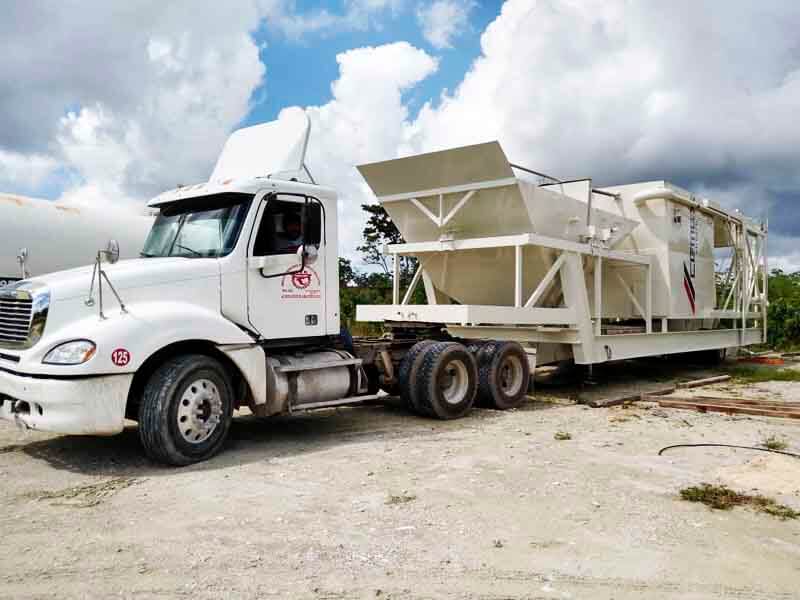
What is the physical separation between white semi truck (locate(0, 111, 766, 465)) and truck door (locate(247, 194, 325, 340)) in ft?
0.06

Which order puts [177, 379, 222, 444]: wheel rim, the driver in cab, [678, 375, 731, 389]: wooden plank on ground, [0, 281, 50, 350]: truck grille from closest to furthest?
[0, 281, 50, 350]: truck grille → [177, 379, 222, 444]: wheel rim → the driver in cab → [678, 375, 731, 389]: wooden plank on ground

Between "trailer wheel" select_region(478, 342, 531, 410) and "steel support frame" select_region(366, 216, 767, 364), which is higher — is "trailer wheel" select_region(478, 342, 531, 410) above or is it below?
below

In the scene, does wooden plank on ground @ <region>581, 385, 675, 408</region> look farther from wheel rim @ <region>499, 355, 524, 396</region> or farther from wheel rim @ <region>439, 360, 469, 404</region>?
wheel rim @ <region>439, 360, 469, 404</region>

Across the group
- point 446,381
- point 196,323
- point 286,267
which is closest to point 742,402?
point 446,381

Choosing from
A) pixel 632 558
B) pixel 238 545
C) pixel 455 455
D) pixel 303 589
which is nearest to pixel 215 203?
pixel 455 455

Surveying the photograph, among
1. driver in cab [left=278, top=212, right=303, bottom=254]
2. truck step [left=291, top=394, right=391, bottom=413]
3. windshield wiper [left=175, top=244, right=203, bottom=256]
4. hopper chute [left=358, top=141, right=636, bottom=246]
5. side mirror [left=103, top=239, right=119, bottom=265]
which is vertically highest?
hopper chute [left=358, top=141, right=636, bottom=246]

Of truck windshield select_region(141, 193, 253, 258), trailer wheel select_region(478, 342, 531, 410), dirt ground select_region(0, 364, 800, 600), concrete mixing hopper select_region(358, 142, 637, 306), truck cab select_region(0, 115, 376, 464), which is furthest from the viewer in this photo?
concrete mixing hopper select_region(358, 142, 637, 306)

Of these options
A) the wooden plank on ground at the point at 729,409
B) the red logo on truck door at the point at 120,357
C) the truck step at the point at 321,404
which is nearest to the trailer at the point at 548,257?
the wooden plank on ground at the point at 729,409

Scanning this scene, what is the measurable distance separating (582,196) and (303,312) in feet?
17.8

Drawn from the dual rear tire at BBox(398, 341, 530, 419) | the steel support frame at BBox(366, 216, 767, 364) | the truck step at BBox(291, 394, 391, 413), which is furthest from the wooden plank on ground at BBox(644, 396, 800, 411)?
the truck step at BBox(291, 394, 391, 413)

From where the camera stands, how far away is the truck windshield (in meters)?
6.53

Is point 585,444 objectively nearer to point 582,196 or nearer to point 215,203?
point 215,203

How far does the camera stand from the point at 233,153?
7.82 metres

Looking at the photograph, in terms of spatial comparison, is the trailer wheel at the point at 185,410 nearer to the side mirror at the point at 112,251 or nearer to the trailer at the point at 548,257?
the side mirror at the point at 112,251
